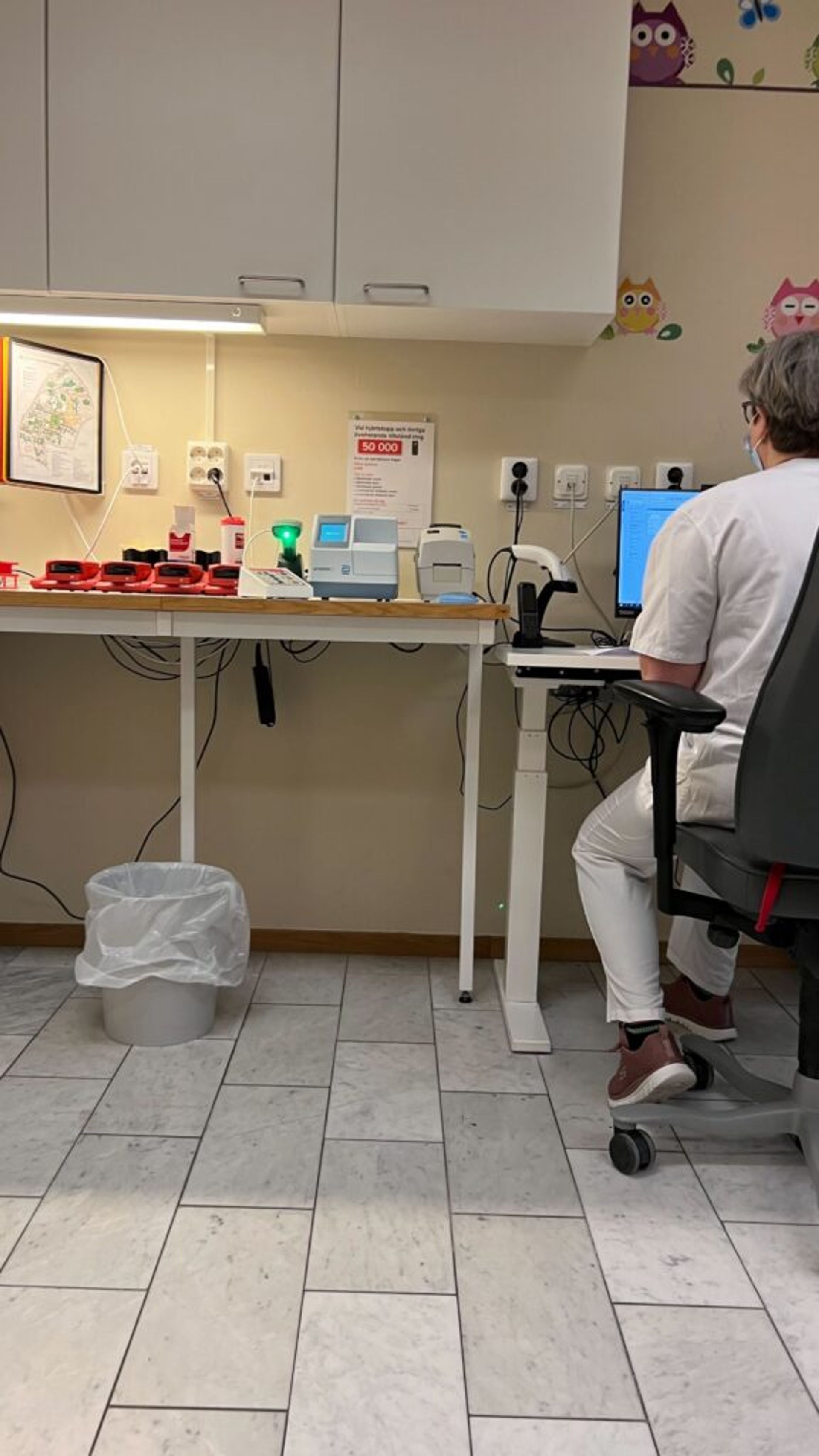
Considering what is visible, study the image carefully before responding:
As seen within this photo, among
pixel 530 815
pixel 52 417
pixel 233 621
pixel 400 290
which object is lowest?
pixel 530 815

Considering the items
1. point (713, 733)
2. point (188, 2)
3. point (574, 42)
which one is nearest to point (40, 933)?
point (713, 733)

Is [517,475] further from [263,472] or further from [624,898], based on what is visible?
[624,898]

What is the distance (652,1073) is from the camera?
1662 mm

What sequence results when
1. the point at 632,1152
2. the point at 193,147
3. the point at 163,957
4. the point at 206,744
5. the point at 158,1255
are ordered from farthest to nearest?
1. the point at 206,744
2. the point at 193,147
3. the point at 163,957
4. the point at 632,1152
5. the point at 158,1255

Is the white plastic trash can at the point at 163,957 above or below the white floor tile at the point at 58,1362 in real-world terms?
above

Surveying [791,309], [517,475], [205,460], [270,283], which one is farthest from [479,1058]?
[791,309]

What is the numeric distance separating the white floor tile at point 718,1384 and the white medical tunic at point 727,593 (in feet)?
2.20

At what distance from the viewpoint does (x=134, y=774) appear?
2.61 metres

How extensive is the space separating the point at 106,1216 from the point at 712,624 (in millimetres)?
1241

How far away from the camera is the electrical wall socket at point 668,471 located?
98.5 inches

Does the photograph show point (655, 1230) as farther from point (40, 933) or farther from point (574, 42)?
point (574, 42)

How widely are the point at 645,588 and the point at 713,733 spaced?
27 centimetres

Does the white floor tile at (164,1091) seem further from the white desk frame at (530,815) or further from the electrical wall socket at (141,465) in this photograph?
the electrical wall socket at (141,465)

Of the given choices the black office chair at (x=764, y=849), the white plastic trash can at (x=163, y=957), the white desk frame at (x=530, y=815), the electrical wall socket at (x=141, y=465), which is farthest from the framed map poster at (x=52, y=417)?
the black office chair at (x=764, y=849)
